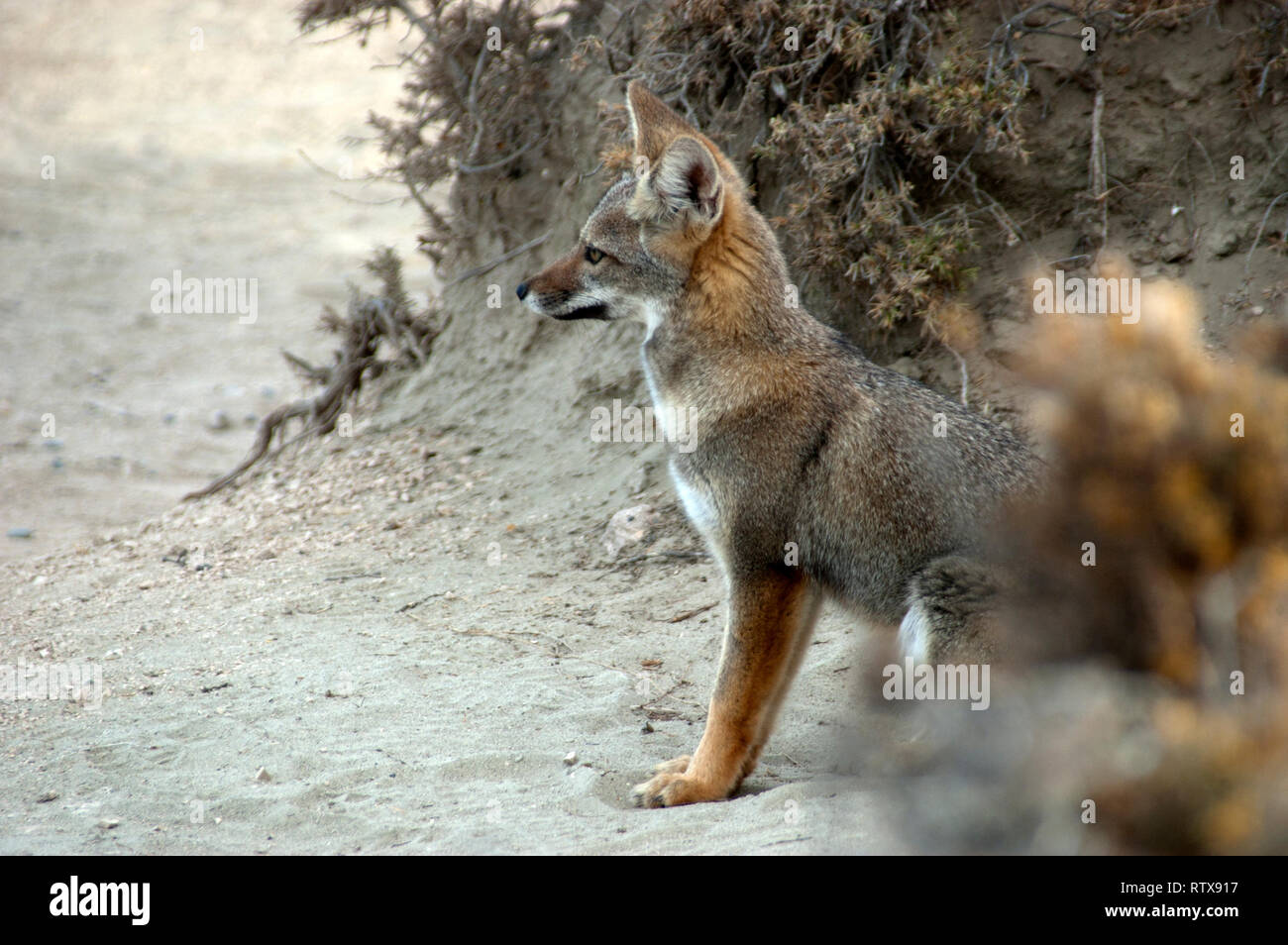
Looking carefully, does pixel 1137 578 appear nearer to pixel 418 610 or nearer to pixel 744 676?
pixel 744 676

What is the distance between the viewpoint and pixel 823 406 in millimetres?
4891

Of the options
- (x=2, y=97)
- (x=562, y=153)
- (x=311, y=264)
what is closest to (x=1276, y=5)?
(x=562, y=153)

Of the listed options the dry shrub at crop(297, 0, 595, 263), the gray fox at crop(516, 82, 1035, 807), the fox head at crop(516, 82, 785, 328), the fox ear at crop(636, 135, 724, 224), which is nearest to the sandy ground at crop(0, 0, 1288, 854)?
the gray fox at crop(516, 82, 1035, 807)

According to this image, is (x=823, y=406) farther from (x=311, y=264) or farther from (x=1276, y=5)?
(x=311, y=264)

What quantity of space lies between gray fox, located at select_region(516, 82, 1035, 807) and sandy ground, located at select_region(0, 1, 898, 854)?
552 millimetres

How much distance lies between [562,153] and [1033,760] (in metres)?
6.91

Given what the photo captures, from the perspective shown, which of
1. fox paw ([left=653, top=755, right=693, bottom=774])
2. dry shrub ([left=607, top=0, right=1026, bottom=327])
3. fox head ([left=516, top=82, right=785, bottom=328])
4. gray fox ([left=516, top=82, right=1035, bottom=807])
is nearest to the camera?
gray fox ([left=516, top=82, right=1035, bottom=807])

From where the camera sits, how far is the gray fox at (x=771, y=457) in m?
4.57

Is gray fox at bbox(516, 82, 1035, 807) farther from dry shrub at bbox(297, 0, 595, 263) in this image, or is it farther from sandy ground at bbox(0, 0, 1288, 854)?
dry shrub at bbox(297, 0, 595, 263)

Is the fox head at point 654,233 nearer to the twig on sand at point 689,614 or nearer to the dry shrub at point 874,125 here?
the dry shrub at point 874,125

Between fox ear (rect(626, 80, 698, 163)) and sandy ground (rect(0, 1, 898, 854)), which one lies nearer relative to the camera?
sandy ground (rect(0, 1, 898, 854))

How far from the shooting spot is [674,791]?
182 inches

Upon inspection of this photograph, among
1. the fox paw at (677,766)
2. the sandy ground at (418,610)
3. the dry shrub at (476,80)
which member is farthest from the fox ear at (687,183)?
the dry shrub at (476,80)

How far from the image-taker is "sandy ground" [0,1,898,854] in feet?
14.7
